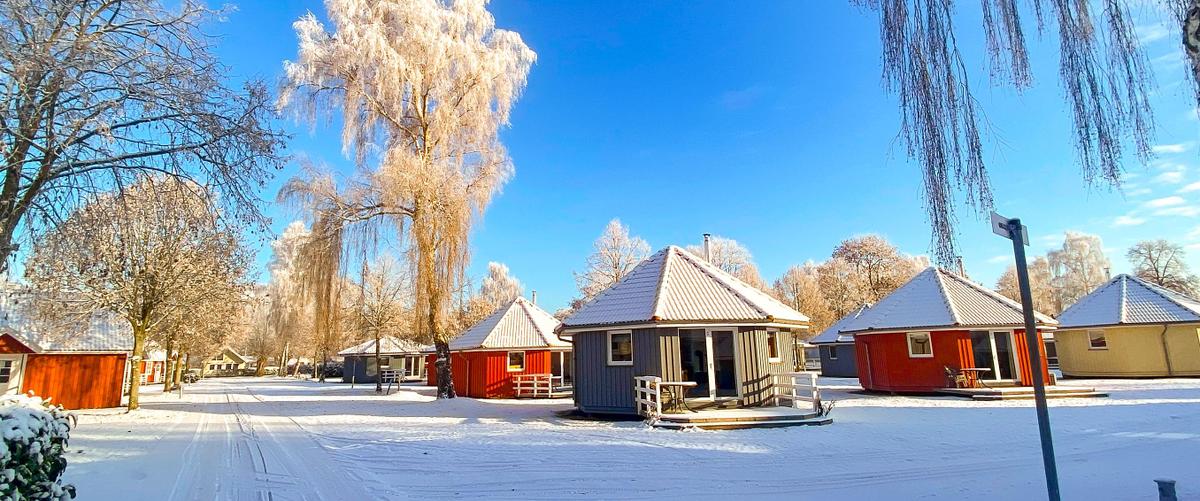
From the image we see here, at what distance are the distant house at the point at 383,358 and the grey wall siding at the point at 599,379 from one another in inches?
974

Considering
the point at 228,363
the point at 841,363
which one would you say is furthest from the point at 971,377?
the point at 228,363

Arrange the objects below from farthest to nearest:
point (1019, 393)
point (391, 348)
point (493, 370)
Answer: point (391, 348) < point (493, 370) < point (1019, 393)

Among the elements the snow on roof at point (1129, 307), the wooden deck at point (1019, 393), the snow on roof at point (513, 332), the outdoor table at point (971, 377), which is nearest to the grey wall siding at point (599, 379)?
the snow on roof at point (513, 332)

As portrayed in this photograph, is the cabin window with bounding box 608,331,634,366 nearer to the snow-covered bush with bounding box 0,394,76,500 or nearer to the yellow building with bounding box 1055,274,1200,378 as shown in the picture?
the snow-covered bush with bounding box 0,394,76,500

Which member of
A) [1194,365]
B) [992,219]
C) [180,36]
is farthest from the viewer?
[1194,365]

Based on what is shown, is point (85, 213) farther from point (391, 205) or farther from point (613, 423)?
point (391, 205)

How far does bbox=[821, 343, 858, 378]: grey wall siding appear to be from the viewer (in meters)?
31.5

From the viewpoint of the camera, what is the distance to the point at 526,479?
7.24 m

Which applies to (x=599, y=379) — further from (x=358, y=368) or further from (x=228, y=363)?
(x=228, y=363)

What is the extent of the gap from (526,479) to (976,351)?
19.4m

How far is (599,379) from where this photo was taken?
14.2 m

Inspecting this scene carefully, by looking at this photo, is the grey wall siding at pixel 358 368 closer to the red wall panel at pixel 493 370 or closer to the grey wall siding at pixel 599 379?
the red wall panel at pixel 493 370

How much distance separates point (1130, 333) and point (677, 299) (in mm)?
21729

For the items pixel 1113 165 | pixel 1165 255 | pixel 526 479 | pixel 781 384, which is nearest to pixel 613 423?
pixel 781 384
